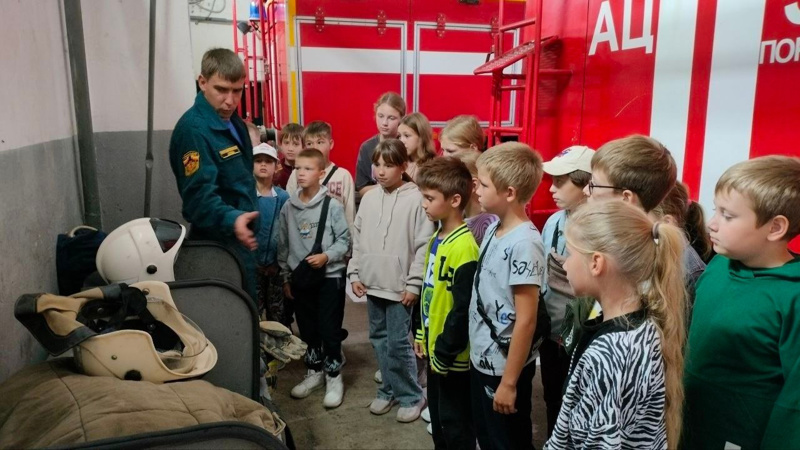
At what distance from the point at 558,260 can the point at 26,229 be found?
190 centimetres

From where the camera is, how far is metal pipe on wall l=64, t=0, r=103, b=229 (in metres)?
2.49

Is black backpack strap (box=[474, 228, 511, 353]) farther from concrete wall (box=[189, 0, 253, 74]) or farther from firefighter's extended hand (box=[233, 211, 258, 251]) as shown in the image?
concrete wall (box=[189, 0, 253, 74])

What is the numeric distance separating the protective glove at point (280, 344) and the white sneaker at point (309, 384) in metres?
1.12

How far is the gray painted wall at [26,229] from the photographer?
159 centimetres

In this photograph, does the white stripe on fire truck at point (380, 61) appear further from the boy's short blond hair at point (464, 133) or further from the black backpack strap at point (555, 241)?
the black backpack strap at point (555, 241)

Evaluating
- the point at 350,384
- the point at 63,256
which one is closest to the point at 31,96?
the point at 63,256

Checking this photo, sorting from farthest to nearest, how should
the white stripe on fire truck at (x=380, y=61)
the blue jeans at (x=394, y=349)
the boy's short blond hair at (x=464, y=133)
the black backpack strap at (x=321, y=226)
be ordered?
the white stripe on fire truck at (x=380, y=61), the boy's short blond hair at (x=464, y=133), the black backpack strap at (x=321, y=226), the blue jeans at (x=394, y=349)

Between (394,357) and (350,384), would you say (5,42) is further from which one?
(350,384)

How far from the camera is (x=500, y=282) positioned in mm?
1971

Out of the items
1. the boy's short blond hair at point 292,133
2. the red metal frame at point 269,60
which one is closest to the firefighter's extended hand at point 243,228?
the boy's short blond hair at point 292,133

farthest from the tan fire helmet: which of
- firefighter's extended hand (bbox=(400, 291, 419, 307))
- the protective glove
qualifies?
firefighter's extended hand (bbox=(400, 291, 419, 307))

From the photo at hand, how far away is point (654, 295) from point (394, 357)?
71.9 inches

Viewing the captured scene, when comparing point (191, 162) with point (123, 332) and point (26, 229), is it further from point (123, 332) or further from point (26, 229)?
point (123, 332)

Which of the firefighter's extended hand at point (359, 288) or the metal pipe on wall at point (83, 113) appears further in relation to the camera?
the firefighter's extended hand at point (359, 288)
